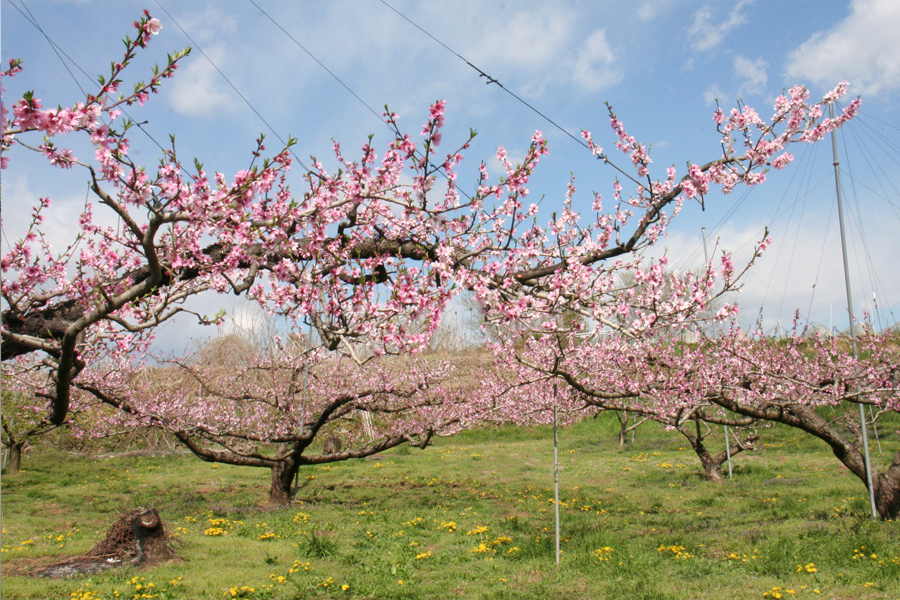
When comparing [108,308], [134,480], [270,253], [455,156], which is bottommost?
[134,480]

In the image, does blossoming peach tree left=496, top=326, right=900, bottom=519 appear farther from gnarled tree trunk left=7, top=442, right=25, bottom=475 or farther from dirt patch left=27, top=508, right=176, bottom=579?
gnarled tree trunk left=7, top=442, right=25, bottom=475

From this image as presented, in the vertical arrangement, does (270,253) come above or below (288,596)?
above

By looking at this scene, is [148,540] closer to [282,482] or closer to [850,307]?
[282,482]

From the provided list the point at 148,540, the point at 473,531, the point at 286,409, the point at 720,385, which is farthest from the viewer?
the point at 286,409

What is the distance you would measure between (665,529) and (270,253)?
8198 mm

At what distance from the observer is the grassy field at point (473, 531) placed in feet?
21.4

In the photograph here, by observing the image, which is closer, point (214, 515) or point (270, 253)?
point (270, 253)

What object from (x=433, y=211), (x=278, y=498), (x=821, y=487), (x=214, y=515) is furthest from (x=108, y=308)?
(x=821, y=487)

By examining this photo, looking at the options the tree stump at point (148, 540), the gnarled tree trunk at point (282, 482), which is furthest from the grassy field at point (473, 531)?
the gnarled tree trunk at point (282, 482)

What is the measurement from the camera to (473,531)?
9258 millimetres

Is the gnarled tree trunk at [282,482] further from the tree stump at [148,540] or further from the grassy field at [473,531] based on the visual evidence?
the tree stump at [148,540]

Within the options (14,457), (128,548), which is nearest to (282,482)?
(128,548)

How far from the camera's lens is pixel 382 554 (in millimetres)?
8000

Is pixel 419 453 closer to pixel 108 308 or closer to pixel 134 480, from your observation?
pixel 134 480
